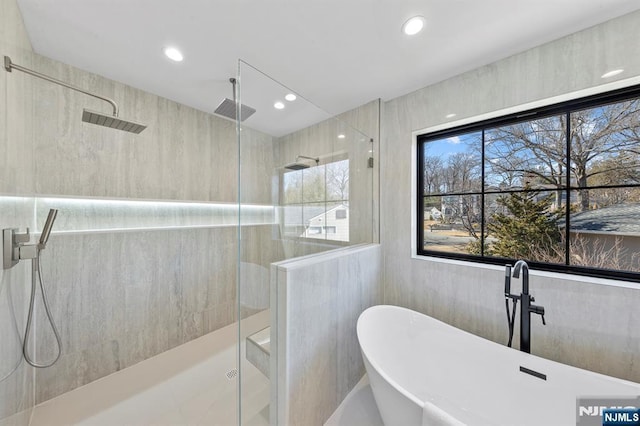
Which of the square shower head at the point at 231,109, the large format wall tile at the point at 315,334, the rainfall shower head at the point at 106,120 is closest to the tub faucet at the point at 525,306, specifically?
the large format wall tile at the point at 315,334

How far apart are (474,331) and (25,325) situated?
329 cm

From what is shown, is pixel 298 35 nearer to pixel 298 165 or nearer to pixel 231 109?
pixel 298 165

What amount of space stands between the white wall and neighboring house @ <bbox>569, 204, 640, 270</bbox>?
0.81 feet

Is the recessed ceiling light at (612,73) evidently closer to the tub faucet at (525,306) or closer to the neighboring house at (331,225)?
the tub faucet at (525,306)

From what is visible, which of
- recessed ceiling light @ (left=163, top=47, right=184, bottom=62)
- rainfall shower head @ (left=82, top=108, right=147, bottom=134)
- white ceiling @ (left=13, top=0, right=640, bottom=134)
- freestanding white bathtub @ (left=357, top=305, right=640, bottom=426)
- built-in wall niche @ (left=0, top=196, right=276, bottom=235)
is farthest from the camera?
recessed ceiling light @ (left=163, top=47, right=184, bottom=62)

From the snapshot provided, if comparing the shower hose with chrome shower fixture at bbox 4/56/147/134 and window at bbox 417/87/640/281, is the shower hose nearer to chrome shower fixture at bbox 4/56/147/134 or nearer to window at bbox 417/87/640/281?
chrome shower fixture at bbox 4/56/147/134

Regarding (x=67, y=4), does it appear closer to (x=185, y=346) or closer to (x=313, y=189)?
(x=313, y=189)

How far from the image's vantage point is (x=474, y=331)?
180cm

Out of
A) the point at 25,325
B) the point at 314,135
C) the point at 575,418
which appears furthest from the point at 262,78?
the point at 575,418

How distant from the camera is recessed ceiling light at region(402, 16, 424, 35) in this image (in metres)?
1.35

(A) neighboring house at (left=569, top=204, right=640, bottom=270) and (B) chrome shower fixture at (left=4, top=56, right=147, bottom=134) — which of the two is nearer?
(B) chrome shower fixture at (left=4, top=56, right=147, bottom=134)

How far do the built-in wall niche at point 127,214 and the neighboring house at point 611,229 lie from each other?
2157mm

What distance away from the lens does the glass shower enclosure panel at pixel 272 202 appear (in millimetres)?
1341

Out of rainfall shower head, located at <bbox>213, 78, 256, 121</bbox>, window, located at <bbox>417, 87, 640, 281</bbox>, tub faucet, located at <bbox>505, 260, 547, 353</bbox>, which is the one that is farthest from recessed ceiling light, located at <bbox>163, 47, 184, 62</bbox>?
tub faucet, located at <bbox>505, 260, 547, 353</bbox>
